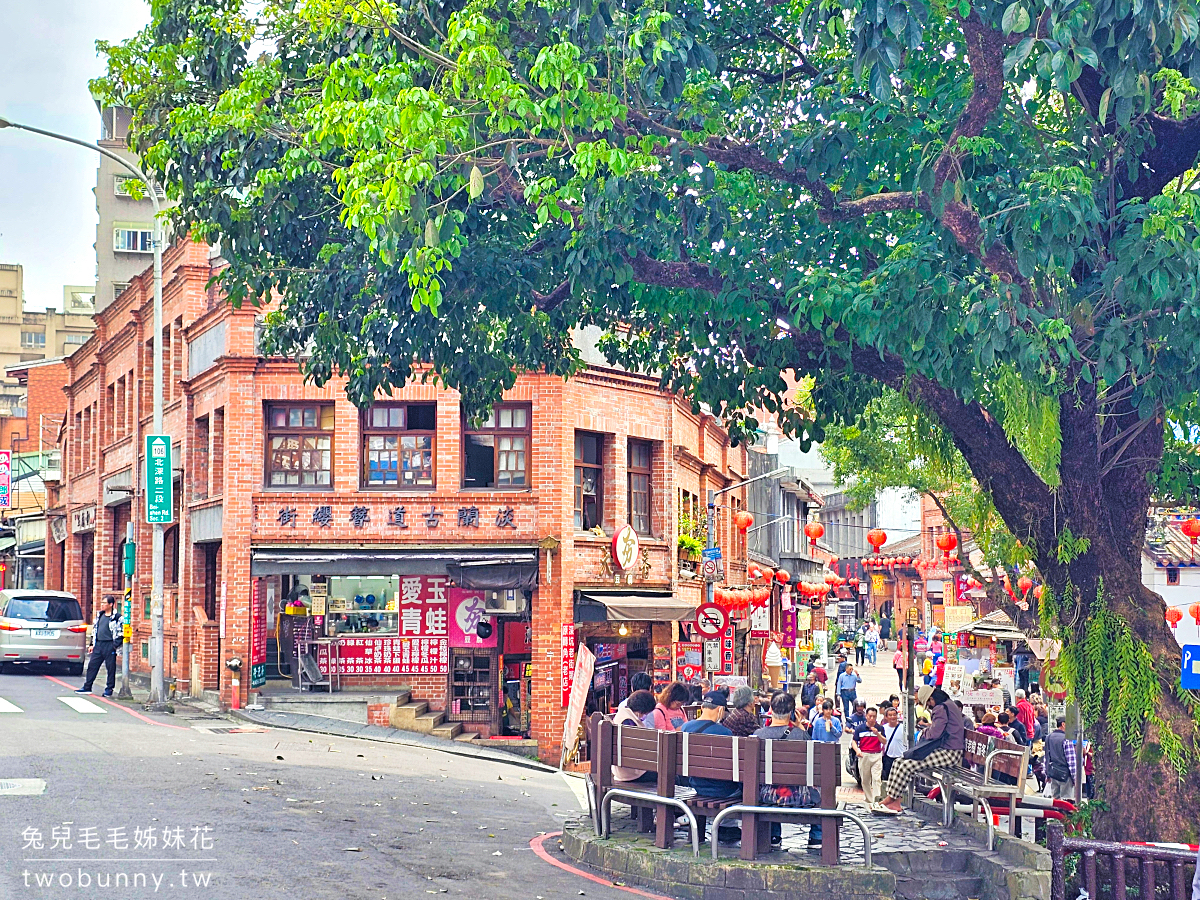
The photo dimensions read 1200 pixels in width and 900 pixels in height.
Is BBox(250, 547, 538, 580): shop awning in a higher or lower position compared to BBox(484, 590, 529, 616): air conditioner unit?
higher

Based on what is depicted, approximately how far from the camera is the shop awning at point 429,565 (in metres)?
23.2

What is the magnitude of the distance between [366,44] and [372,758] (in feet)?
32.5

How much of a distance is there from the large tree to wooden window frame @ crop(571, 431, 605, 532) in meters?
10.3

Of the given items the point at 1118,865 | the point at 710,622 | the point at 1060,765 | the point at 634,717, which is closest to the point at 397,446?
the point at 710,622

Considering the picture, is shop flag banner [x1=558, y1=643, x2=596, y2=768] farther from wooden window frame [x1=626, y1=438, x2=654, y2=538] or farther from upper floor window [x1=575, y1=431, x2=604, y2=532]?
wooden window frame [x1=626, y1=438, x2=654, y2=538]

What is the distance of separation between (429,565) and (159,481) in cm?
519

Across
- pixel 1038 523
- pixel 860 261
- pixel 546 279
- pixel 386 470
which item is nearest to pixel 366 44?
pixel 546 279

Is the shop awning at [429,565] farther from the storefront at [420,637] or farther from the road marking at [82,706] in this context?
the road marking at [82,706]

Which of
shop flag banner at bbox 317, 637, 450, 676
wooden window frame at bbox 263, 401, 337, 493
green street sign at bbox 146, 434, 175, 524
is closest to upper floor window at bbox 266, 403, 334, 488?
wooden window frame at bbox 263, 401, 337, 493

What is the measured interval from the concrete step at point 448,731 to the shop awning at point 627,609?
9.29 ft

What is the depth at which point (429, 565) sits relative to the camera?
76.4ft

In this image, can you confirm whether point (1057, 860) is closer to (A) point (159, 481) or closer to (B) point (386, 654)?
(B) point (386, 654)

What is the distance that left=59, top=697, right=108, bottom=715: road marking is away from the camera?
21.3 meters

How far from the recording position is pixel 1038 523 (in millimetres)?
12086
